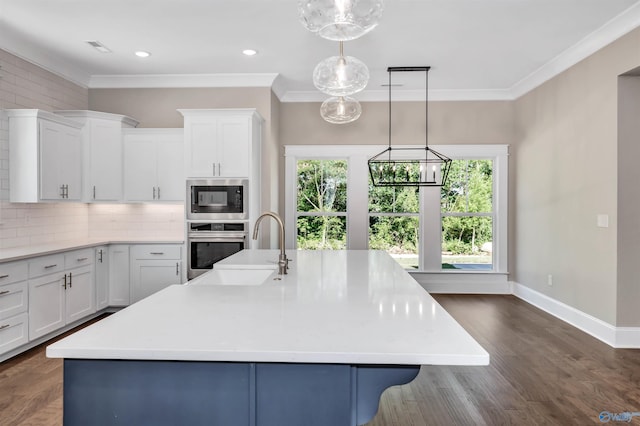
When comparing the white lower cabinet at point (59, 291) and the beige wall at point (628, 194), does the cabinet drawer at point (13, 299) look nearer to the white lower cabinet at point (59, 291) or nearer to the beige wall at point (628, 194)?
the white lower cabinet at point (59, 291)

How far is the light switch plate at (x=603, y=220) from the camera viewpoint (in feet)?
11.8

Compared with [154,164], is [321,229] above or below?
below

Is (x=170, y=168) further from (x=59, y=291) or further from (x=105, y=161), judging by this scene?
(x=59, y=291)

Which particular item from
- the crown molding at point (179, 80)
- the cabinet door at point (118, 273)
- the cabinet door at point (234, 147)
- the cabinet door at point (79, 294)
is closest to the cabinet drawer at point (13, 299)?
the cabinet door at point (79, 294)

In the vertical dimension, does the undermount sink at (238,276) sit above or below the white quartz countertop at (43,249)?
below

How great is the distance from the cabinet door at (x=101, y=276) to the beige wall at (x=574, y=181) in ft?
16.7

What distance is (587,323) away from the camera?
390cm

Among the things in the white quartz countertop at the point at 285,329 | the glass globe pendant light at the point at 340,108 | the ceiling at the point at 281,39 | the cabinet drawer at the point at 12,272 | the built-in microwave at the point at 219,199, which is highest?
the ceiling at the point at 281,39

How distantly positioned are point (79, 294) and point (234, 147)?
2.19m

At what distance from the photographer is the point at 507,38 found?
3775 mm

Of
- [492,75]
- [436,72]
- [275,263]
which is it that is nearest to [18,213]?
[275,263]

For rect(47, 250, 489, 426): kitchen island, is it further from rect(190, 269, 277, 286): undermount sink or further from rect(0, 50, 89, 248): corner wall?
rect(0, 50, 89, 248): corner wall

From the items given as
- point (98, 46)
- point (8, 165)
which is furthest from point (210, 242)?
point (98, 46)

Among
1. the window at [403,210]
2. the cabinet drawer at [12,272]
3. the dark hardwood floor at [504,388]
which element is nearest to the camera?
the dark hardwood floor at [504,388]
